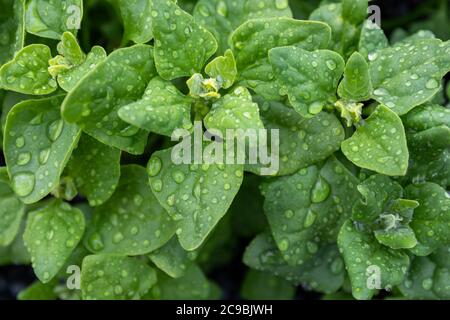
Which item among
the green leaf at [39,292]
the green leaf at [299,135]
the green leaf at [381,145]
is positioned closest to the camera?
the green leaf at [381,145]

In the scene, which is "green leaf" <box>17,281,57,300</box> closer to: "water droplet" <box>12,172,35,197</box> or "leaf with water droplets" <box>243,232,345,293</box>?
"water droplet" <box>12,172,35,197</box>

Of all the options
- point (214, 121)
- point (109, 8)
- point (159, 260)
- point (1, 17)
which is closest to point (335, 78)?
point (214, 121)

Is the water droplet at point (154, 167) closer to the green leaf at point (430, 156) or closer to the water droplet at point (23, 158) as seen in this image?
the water droplet at point (23, 158)

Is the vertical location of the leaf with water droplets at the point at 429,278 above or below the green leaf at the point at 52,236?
below

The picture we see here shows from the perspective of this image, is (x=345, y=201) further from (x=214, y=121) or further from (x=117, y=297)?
(x=117, y=297)

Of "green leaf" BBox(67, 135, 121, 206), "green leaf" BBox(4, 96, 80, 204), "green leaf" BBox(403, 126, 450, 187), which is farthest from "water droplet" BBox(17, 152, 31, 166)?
"green leaf" BBox(403, 126, 450, 187)

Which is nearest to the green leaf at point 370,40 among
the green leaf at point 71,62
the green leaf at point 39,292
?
the green leaf at point 71,62

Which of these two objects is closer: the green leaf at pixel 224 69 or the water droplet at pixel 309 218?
the green leaf at pixel 224 69
